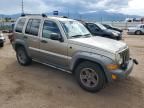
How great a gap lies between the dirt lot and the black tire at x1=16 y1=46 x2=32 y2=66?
537 millimetres

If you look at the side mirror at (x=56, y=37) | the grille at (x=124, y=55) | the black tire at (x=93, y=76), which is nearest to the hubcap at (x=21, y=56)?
the side mirror at (x=56, y=37)

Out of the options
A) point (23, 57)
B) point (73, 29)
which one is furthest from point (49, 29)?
point (23, 57)

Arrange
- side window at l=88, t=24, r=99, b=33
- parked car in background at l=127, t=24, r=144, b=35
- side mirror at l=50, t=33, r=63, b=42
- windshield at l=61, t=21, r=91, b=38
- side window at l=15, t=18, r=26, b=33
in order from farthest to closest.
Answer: parked car in background at l=127, t=24, r=144, b=35 → side window at l=88, t=24, r=99, b=33 → side window at l=15, t=18, r=26, b=33 → windshield at l=61, t=21, r=91, b=38 → side mirror at l=50, t=33, r=63, b=42

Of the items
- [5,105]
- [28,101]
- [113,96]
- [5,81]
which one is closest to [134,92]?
[113,96]

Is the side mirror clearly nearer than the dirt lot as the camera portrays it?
No

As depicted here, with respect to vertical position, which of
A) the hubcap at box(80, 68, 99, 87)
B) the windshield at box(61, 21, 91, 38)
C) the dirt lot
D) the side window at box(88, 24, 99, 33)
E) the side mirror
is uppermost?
the side window at box(88, 24, 99, 33)

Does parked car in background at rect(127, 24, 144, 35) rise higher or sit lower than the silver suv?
higher

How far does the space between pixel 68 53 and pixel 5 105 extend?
2.07 meters

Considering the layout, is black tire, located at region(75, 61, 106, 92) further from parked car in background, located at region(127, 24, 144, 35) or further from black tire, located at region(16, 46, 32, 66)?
parked car in background, located at region(127, 24, 144, 35)

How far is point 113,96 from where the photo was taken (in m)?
4.86

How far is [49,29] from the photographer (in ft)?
19.3

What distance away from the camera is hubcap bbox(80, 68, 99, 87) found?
16.1 feet

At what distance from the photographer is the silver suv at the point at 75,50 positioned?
4.67 m

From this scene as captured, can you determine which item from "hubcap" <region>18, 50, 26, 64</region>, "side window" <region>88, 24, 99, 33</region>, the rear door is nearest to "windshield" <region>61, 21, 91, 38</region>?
the rear door
